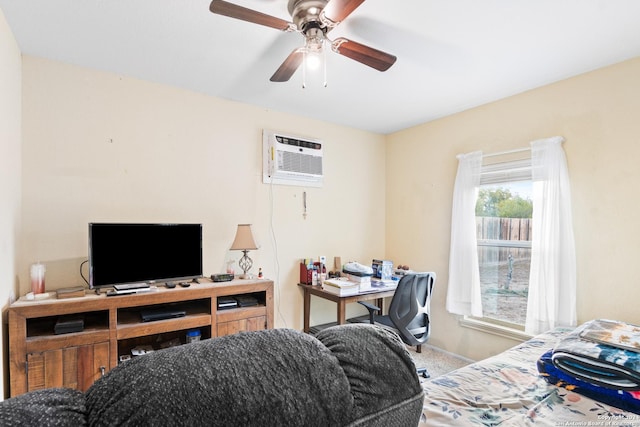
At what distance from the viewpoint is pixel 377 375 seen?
604mm

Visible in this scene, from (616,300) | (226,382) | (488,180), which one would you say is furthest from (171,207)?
(616,300)

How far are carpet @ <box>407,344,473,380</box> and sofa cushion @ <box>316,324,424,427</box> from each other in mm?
2628

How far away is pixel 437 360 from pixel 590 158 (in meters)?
2.21

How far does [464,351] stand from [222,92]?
339 centimetres

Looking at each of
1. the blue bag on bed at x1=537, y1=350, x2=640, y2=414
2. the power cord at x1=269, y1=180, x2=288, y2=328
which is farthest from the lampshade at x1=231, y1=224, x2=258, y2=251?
the blue bag on bed at x1=537, y1=350, x2=640, y2=414

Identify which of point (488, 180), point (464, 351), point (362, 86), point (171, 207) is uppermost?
point (362, 86)

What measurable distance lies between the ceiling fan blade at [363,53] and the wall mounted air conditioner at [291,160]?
4.95 ft

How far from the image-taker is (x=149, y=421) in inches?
16.2

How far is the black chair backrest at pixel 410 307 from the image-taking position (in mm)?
2688

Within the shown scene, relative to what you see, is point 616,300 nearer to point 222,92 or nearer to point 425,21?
point 425,21

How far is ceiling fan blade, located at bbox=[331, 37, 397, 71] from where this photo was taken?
1.77 m

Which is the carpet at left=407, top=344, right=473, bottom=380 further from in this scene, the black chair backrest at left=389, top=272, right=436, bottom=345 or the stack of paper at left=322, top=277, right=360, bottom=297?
the stack of paper at left=322, top=277, right=360, bottom=297

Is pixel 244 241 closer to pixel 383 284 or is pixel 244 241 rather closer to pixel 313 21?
pixel 383 284

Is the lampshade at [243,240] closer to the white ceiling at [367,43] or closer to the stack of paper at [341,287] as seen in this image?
the stack of paper at [341,287]
